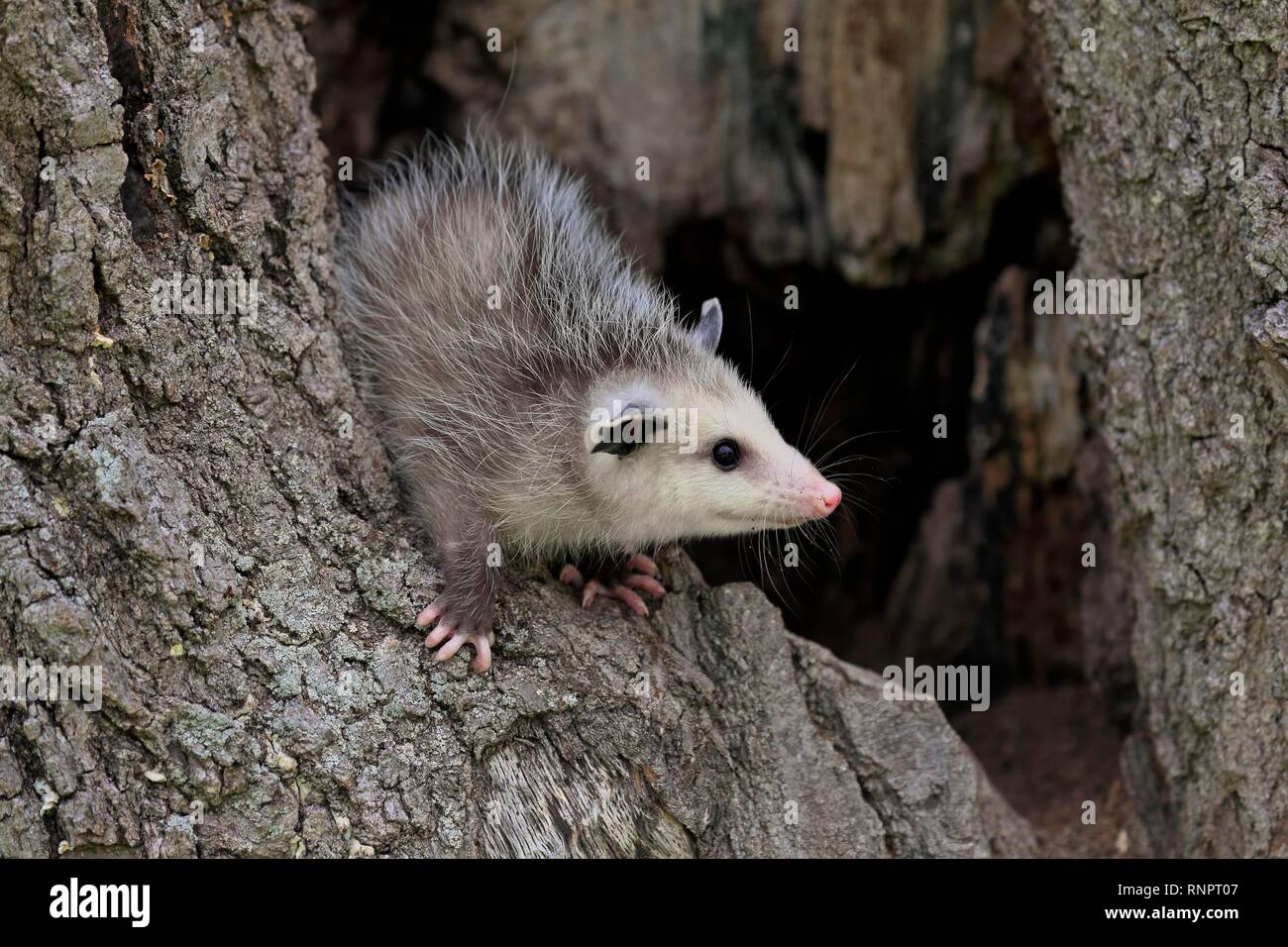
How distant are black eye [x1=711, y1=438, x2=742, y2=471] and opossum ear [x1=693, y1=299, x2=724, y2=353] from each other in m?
0.43

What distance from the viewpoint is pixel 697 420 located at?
3.24m

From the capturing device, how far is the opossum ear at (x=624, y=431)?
3.07 meters

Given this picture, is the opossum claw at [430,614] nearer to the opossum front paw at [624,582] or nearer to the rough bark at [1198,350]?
the opossum front paw at [624,582]

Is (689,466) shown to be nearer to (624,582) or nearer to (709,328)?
(624,582)

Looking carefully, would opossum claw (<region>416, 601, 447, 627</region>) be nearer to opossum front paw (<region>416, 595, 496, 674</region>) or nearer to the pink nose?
opossum front paw (<region>416, 595, 496, 674</region>)

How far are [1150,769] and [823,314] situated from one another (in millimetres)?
2189

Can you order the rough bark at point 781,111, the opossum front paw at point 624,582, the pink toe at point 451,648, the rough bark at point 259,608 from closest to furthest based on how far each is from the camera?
1. the rough bark at point 259,608
2. the pink toe at point 451,648
3. the opossum front paw at point 624,582
4. the rough bark at point 781,111

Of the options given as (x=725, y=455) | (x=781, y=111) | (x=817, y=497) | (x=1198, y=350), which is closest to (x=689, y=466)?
(x=725, y=455)

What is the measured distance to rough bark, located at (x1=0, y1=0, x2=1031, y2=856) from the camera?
2.51 metres

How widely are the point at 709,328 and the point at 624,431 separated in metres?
0.68

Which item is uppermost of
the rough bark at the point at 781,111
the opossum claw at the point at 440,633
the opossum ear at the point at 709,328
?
the rough bark at the point at 781,111

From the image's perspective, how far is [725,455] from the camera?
3229 mm

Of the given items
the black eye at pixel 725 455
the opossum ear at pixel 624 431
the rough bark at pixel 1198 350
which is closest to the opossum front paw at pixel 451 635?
the opossum ear at pixel 624 431

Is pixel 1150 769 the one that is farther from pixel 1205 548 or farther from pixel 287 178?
pixel 287 178
